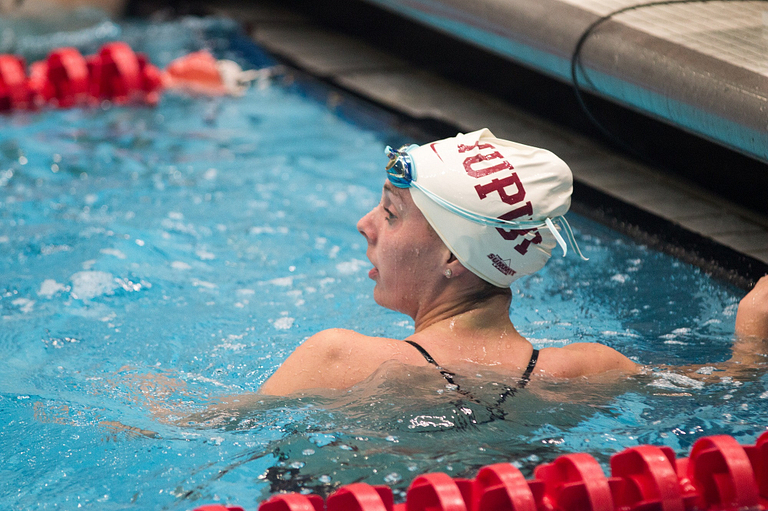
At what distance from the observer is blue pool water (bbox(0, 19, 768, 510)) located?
2375 mm

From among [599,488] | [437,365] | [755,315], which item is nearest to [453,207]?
[437,365]

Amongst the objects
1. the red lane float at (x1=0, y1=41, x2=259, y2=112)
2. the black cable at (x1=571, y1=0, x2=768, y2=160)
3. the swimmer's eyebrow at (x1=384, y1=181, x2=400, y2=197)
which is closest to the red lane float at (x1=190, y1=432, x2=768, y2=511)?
the swimmer's eyebrow at (x1=384, y1=181, x2=400, y2=197)

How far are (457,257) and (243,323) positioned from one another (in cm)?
163

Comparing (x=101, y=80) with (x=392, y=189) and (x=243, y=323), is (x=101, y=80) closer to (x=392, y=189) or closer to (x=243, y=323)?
Answer: (x=243, y=323)

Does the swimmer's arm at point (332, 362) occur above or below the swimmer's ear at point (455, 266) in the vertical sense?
below

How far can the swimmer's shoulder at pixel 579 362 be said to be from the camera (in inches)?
96.1

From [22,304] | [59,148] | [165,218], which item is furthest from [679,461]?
[59,148]

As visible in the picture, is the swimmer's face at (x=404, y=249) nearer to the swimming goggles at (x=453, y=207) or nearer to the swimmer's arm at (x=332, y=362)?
the swimming goggles at (x=453, y=207)

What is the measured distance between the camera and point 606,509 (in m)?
2.07

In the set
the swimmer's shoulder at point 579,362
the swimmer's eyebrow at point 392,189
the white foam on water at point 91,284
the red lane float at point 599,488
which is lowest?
the white foam on water at point 91,284

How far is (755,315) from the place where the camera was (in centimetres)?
281

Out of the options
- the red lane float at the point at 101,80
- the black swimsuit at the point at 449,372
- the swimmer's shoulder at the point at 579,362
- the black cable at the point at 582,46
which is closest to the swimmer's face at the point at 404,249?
the black swimsuit at the point at 449,372

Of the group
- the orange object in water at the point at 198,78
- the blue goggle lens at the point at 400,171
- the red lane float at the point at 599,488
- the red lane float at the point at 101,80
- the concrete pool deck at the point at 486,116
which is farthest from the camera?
the orange object in water at the point at 198,78

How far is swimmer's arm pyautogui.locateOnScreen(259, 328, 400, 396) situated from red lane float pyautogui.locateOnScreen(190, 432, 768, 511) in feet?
1.19
